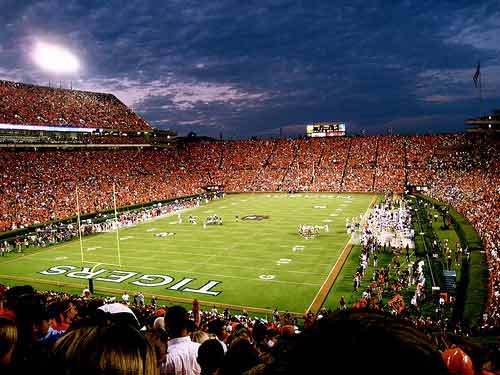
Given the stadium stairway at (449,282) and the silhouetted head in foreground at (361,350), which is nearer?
the silhouetted head in foreground at (361,350)

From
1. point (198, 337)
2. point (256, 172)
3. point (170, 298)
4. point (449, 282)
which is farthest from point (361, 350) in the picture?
point (256, 172)

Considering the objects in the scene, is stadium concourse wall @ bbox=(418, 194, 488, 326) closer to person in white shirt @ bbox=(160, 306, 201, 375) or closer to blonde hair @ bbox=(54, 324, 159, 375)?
person in white shirt @ bbox=(160, 306, 201, 375)

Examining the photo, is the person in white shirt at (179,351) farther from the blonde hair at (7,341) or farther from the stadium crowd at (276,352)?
the blonde hair at (7,341)

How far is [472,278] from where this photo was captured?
1925cm

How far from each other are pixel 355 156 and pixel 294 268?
51.5 metres

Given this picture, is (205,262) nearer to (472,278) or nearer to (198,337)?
(472,278)

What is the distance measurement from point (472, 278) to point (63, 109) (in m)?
64.4

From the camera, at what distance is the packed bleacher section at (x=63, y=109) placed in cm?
5741

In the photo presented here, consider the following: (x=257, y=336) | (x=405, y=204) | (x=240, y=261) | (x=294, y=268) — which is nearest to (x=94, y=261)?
(x=240, y=261)

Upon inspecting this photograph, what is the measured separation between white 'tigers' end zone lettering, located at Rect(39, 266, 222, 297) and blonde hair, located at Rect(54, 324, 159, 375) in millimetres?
18827

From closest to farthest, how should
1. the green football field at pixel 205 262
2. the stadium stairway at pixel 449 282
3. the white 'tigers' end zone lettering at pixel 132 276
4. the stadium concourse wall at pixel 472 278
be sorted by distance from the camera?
the stadium concourse wall at pixel 472 278 < the stadium stairway at pixel 449 282 < the green football field at pixel 205 262 < the white 'tigers' end zone lettering at pixel 132 276

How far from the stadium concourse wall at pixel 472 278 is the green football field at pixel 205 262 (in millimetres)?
6604

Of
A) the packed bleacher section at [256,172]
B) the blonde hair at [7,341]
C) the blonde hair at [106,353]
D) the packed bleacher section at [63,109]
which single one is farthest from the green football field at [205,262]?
the packed bleacher section at [63,109]

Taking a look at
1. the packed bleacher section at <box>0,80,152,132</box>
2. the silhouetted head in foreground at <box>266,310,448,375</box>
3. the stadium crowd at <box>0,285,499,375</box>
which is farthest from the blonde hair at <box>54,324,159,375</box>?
the packed bleacher section at <box>0,80,152,132</box>
